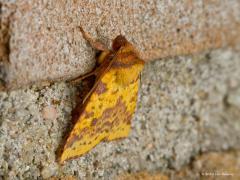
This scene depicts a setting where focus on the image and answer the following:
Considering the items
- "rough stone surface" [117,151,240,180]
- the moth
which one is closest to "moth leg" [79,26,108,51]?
the moth

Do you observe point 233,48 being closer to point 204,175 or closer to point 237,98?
point 237,98

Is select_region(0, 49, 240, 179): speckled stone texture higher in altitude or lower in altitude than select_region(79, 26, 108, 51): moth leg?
lower

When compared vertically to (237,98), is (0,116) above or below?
above

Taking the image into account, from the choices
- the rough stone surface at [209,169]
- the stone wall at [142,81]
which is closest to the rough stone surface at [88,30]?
the stone wall at [142,81]

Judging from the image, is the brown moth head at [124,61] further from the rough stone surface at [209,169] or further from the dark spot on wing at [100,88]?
the rough stone surface at [209,169]

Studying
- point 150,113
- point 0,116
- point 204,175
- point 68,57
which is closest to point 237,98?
point 204,175

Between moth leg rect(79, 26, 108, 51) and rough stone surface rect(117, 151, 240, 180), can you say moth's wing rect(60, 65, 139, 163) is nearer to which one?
moth leg rect(79, 26, 108, 51)
